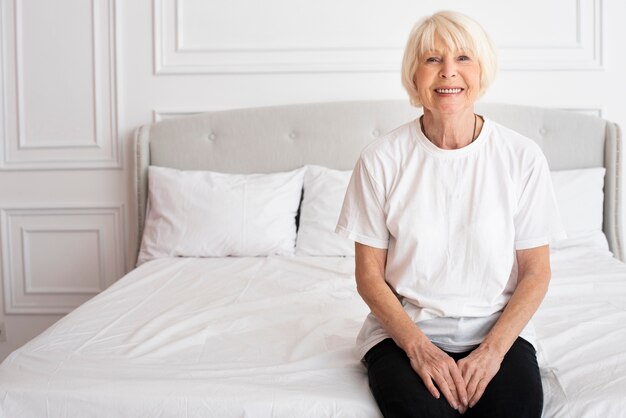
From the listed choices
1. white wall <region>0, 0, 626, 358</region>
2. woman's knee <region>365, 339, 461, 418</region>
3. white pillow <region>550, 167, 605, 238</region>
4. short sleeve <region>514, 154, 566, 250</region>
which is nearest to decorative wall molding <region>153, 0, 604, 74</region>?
white wall <region>0, 0, 626, 358</region>

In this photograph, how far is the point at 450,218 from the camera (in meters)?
1.43

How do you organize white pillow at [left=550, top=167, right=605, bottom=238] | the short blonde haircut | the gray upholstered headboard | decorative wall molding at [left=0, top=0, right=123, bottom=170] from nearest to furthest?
the short blonde haircut → white pillow at [left=550, top=167, right=605, bottom=238] → the gray upholstered headboard → decorative wall molding at [left=0, top=0, right=123, bottom=170]

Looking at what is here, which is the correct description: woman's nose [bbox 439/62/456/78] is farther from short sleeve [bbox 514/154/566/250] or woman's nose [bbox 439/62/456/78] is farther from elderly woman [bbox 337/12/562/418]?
short sleeve [bbox 514/154/566/250]

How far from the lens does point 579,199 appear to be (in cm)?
271

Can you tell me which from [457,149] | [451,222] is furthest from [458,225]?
[457,149]

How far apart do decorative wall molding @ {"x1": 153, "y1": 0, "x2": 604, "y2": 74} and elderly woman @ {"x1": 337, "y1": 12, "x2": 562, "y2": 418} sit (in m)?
1.50

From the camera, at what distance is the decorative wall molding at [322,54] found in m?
2.92

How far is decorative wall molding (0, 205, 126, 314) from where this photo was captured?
3.12 meters

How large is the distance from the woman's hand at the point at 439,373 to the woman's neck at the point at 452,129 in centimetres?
46

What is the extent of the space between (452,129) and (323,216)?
1295 millimetres

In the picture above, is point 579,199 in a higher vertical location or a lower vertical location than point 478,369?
higher

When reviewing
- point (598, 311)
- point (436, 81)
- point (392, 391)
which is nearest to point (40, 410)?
point (392, 391)

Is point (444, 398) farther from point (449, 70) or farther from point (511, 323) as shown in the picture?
point (449, 70)

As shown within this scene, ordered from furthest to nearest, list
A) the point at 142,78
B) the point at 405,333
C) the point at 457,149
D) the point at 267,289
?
the point at 142,78, the point at 267,289, the point at 457,149, the point at 405,333
